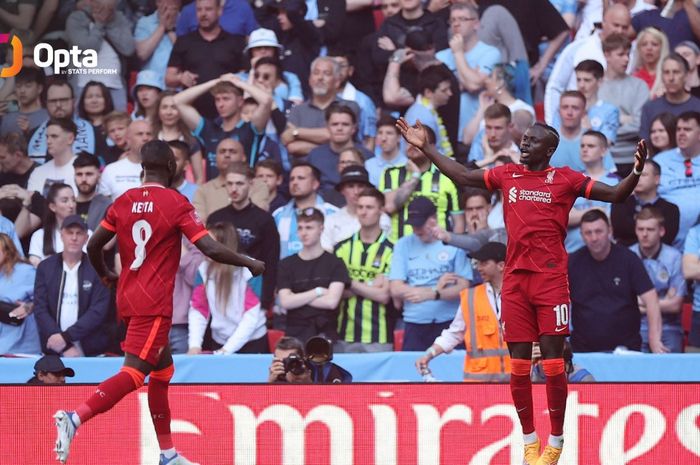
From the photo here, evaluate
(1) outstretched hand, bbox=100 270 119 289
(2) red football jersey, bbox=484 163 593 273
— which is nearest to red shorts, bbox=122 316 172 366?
(1) outstretched hand, bbox=100 270 119 289

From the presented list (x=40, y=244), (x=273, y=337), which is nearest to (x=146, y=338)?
(x=273, y=337)

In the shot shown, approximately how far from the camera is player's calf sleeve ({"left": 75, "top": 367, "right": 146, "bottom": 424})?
8.89 metres

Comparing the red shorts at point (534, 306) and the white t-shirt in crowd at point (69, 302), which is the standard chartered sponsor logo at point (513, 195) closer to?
the red shorts at point (534, 306)

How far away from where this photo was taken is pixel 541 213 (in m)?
9.24

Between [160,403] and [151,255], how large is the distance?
1.03 m

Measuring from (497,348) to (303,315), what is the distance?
2471mm

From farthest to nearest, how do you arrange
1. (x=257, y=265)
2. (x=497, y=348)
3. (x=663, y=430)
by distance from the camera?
(x=497, y=348) < (x=663, y=430) < (x=257, y=265)

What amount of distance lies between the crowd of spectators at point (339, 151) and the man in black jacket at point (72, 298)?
17 millimetres

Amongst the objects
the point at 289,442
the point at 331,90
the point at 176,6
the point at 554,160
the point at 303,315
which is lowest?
the point at 289,442

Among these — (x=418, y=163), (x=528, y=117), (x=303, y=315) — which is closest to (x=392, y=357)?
(x=303, y=315)

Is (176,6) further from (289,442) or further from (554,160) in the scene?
(289,442)

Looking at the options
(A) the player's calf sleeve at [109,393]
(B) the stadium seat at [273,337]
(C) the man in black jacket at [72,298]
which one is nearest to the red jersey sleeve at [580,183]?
(A) the player's calf sleeve at [109,393]

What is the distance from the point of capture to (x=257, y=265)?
9.14 metres

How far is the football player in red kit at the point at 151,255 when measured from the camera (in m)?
9.18
